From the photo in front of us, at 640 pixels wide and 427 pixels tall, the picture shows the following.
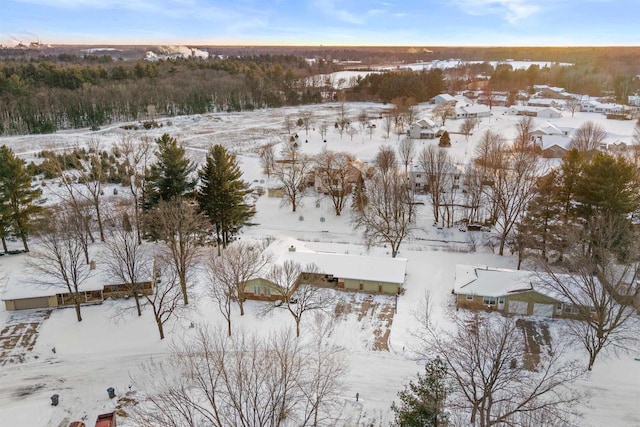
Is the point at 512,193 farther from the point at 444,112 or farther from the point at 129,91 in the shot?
the point at 129,91

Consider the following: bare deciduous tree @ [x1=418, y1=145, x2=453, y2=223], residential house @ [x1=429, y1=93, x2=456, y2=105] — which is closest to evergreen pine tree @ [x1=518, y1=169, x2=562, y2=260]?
bare deciduous tree @ [x1=418, y1=145, x2=453, y2=223]

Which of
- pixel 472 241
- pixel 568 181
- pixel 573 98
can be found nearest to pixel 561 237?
pixel 568 181

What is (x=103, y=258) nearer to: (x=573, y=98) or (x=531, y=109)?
(x=531, y=109)

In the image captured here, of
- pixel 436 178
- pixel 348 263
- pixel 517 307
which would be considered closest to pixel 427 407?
pixel 517 307

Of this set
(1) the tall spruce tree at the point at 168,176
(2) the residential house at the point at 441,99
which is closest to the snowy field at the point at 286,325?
(1) the tall spruce tree at the point at 168,176

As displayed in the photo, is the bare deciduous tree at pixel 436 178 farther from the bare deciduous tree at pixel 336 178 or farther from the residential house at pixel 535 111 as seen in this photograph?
the residential house at pixel 535 111

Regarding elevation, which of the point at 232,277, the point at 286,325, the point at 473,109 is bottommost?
the point at 286,325

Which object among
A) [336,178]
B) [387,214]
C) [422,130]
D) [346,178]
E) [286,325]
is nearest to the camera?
[286,325]

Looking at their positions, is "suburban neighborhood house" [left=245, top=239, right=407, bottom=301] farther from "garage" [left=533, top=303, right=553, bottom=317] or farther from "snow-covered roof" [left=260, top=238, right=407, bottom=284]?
"garage" [left=533, top=303, right=553, bottom=317]
